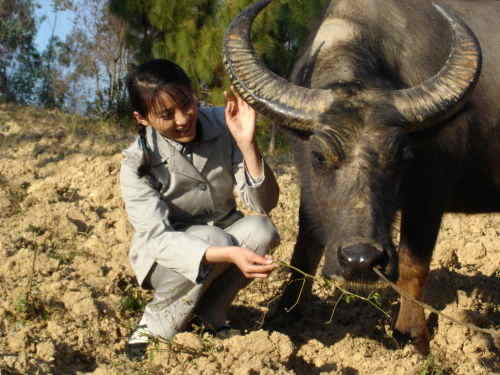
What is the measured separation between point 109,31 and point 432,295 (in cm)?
936

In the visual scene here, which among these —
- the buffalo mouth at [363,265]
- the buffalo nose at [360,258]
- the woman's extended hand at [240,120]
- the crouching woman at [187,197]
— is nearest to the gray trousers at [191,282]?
the crouching woman at [187,197]

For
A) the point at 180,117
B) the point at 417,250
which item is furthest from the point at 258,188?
the point at 417,250

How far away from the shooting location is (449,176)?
3.32 meters

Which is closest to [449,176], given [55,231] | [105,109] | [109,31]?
[55,231]

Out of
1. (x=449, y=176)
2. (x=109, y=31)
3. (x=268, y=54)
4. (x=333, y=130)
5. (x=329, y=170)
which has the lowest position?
(x=109, y=31)

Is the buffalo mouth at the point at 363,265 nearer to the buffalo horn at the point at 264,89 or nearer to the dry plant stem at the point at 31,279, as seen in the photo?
the buffalo horn at the point at 264,89

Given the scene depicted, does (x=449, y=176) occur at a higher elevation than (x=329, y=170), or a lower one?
lower

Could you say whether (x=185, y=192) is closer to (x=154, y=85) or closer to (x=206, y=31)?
(x=154, y=85)

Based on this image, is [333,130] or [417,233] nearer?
[333,130]

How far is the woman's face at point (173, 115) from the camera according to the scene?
9.19 ft

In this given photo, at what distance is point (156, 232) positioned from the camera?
9.64 ft

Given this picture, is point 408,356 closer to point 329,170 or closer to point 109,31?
point 329,170

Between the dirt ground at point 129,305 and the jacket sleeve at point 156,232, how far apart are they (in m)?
0.36

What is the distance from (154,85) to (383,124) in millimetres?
1030
